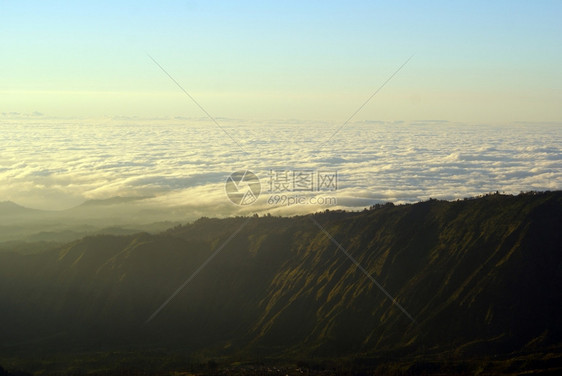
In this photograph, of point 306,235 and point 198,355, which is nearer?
point 198,355

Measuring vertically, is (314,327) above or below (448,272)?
below

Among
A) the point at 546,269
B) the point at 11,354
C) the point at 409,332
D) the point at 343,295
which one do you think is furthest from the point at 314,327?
the point at 11,354

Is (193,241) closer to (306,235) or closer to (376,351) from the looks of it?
(306,235)

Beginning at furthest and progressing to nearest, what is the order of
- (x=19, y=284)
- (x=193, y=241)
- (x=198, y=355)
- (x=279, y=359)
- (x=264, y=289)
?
(x=193, y=241), (x=19, y=284), (x=264, y=289), (x=198, y=355), (x=279, y=359)

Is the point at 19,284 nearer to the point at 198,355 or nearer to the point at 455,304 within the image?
the point at 198,355

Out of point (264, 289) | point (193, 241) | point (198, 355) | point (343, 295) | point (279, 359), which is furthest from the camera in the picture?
point (193, 241)

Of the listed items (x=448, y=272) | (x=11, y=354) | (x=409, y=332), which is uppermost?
(x=448, y=272)

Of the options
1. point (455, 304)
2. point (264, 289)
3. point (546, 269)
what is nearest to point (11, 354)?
point (264, 289)
